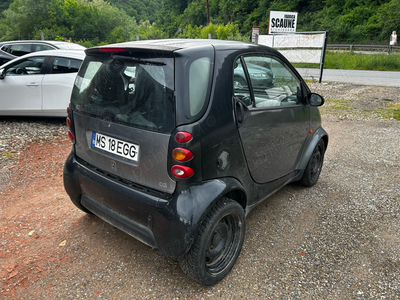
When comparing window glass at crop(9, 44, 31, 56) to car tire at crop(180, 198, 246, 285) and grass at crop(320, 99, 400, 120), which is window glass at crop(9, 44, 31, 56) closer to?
grass at crop(320, 99, 400, 120)

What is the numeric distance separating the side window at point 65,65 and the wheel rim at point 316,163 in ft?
16.5

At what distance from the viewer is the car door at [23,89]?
632cm

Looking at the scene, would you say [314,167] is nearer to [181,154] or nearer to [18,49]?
→ [181,154]

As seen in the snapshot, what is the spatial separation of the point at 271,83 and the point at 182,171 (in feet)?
4.92

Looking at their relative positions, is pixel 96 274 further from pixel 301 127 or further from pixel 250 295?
pixel 301 127

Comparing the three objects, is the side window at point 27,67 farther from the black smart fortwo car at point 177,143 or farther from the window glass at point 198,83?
the window glass at point 198,83

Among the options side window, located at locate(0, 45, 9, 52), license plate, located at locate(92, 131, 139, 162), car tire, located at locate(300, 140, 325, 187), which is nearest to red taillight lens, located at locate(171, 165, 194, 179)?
license plate, located at locate(92, 131, 139, 162)

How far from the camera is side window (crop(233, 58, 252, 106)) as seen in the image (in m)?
2.41

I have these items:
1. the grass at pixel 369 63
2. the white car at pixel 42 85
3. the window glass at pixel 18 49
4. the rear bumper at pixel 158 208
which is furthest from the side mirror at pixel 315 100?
the grass at pixel 369 63

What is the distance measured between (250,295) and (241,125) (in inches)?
51.7

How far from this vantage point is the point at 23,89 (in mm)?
6324

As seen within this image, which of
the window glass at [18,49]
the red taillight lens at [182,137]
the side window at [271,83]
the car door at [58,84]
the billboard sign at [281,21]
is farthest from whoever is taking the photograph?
the billboard sign at [281,21]

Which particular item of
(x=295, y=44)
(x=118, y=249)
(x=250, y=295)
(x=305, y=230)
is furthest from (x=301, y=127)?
(x=295, y=44)

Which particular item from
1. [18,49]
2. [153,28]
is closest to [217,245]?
[18,49]
